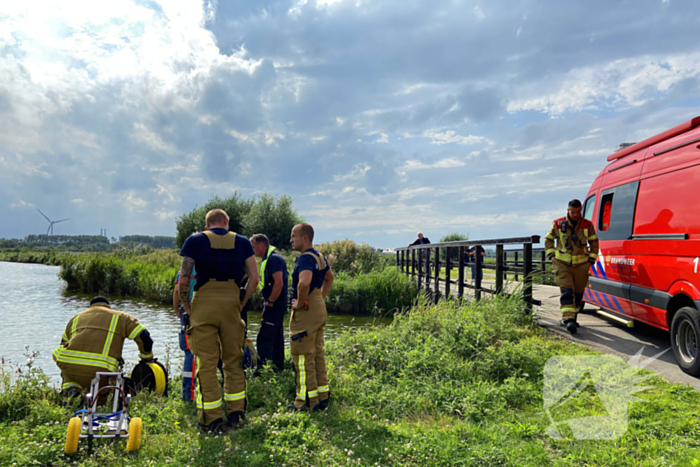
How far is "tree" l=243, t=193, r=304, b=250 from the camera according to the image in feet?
121

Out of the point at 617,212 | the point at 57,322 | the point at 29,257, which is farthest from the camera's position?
the point at 29,257

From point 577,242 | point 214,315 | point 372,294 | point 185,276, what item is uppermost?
point 577,242

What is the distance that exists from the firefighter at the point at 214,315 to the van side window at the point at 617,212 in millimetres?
5840

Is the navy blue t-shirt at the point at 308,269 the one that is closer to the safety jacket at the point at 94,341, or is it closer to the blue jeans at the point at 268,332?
the blue jeans at the point at 268,332

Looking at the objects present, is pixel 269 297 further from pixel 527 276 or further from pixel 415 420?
pixel 527 276

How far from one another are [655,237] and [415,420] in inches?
163

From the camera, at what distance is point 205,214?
44.3 m

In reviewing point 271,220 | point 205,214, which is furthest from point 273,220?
point 205,214

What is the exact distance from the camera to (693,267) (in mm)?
4973

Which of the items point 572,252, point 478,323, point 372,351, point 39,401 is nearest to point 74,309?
point 39,401

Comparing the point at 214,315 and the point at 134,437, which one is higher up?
the point at 214,315

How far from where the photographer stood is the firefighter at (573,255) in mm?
6875
